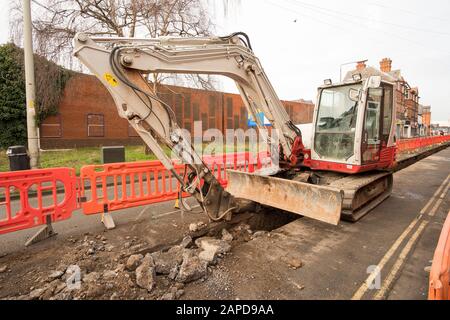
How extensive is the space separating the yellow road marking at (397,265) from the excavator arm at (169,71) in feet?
7.82

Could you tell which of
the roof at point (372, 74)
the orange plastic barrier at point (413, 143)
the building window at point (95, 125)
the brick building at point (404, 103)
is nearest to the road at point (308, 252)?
the roof at point (372, 74)

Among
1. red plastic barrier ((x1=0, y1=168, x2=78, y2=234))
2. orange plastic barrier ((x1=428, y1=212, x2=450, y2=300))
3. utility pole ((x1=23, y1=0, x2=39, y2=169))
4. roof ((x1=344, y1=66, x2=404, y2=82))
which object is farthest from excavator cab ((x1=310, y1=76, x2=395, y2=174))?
utility pole ((x1=23, y1=0, x2=39, y2=169))

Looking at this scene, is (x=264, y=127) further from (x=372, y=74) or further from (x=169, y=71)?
(x=372, y=74)

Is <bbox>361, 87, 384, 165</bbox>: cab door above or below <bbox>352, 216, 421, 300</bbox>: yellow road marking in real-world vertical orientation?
above

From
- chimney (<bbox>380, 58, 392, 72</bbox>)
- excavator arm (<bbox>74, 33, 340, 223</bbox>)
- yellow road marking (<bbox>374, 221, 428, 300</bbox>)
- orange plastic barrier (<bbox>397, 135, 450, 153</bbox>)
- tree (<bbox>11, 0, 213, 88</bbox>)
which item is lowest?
yellow road marking (<bbox>374, 221, 428, 300</bbox>)

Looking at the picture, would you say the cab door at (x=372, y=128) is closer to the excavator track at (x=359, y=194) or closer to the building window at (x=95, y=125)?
the excavator track at (x=359, y=194)

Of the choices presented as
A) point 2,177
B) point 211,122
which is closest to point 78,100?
point 211,122

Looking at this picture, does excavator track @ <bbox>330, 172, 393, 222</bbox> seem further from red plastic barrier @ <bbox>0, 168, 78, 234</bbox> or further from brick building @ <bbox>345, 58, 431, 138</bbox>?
brick building @ <bbox>345, 58, 431, 138</bbox>

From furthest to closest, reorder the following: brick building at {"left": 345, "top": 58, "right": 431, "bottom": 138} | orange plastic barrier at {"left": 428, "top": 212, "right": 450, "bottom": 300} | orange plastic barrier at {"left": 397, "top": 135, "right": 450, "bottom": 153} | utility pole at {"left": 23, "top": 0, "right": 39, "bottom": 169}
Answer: brick building at {"left": 345, "top": 58, "right": 431, "bottom": 138} < orange plastic barrier at {"left": 397, "top": 135, "right": 450, "bottom": 153} < utility pole at {"left": 23, "top": 0, "right": 39, "bottom": 169} < orange plastic barrier at {"left": 428, "top": 212, "right": 450, "bottom": 300}

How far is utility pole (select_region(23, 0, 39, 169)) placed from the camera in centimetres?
734

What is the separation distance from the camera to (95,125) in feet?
60.6

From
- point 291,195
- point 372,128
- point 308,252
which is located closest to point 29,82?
point 291,195

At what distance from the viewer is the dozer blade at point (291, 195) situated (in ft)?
11.9
